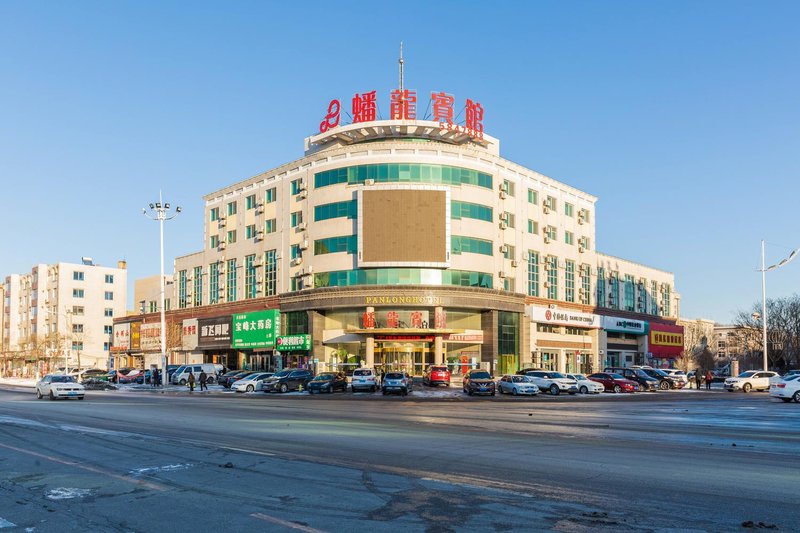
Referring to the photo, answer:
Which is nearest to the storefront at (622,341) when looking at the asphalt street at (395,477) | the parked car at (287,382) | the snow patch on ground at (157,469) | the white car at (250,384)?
the parked car at (287,382)

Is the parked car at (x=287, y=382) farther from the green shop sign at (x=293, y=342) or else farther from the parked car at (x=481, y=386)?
the green shop sign at (x=293, y=342)

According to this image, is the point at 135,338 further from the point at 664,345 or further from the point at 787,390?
the point at 787,390

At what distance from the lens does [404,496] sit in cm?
997

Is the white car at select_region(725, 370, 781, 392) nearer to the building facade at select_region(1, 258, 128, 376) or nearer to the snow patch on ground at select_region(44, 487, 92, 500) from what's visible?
the snow patch on ground at select_region(44, 487, 92, 500)

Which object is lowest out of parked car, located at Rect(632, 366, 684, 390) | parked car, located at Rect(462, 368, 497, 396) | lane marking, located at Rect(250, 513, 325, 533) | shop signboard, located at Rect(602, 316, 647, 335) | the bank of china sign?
parked car, located at Rect(632, 366, 684, 390)

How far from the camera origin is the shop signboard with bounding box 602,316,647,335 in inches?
3174

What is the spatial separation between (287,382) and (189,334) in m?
36.0

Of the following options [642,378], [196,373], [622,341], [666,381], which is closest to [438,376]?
[642,378]

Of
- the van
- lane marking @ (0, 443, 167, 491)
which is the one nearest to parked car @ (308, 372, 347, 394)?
the van

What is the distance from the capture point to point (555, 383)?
46.5 meters

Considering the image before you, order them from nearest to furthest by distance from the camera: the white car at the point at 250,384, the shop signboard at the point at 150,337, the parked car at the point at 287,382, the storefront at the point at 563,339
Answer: the parked car at the point at 287,382
the white car at the point at 250,384
the storefront at the point at 563,339
the shop signboard at the point at 150,337

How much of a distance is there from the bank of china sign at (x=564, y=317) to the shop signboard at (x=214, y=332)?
3204 cm

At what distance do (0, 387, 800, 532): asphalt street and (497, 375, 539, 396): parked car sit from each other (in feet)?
73.5

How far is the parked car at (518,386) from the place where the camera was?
144 feet
